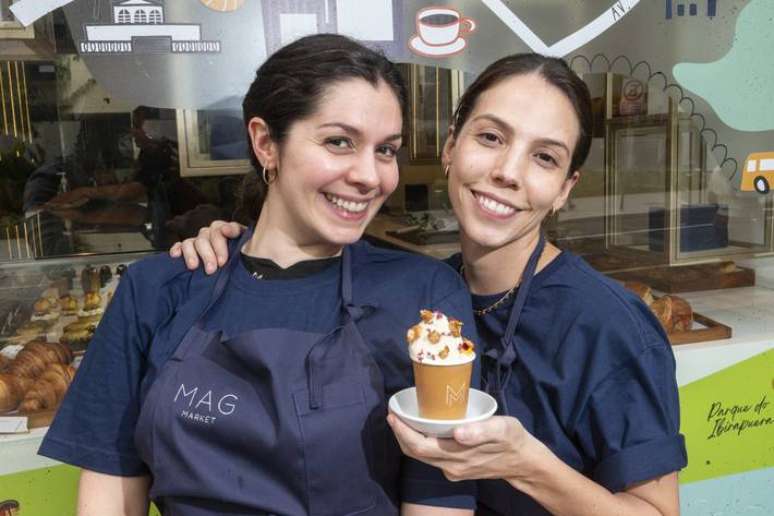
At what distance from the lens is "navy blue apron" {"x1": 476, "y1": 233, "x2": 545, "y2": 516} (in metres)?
1.53

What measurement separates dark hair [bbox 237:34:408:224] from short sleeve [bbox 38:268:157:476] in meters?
0.44

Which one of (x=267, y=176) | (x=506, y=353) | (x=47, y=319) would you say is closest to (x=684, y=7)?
(x=506, y=353)

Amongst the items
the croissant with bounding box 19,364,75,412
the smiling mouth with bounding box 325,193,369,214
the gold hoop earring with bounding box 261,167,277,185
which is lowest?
the croissant with bounding box 19,364,75,412

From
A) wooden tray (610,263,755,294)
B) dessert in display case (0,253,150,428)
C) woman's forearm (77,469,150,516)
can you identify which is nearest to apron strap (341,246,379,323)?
woman's forearm (77,469,150,516)

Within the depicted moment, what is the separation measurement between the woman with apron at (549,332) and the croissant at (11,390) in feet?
4.37

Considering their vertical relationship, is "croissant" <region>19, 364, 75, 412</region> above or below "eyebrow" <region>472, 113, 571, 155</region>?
below

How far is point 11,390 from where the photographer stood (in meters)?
2.07

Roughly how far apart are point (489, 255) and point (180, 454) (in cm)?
77

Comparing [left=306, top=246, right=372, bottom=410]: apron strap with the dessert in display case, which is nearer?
[left=306, top=246, right=372, bottom=410]: apron strap

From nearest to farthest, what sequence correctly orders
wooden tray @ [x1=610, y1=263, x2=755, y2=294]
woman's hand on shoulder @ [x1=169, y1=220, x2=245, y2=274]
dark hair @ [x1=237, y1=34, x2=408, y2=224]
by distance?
dark hair @ [x1=237, y1=34, x2=408, y2=224] < woman's hand on shoulder @ [x1=169, y1=220, x2=245, y2=274] < wooden tray @ [x1=610, y1=263, x2=755, y2=294]

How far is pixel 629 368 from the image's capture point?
143cm

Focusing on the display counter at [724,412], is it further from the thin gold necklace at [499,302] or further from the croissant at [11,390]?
the thin gold necklace at [499,302]

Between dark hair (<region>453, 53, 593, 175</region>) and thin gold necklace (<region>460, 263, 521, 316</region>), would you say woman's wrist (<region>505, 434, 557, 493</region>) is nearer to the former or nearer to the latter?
thin gold necklace (<region>460, 263, 521, 316</region>)

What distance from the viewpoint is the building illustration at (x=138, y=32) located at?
84.3 inches
